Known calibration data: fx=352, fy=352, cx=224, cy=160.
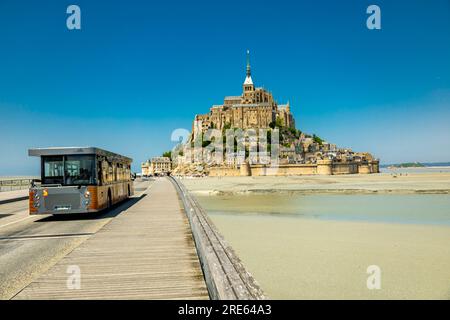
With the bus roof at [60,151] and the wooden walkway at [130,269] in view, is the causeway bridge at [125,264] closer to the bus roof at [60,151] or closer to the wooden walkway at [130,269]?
the wooden walkway at [130,269]

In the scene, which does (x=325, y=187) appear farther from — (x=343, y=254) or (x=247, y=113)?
(x=247, y=113)

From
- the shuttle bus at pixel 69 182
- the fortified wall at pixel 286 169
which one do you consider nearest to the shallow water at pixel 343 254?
the shuttle bus at pixel 69 182

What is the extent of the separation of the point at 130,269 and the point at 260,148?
132693mm

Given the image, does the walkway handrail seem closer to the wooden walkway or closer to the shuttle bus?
the wooden walkway

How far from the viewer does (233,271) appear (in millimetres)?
4078

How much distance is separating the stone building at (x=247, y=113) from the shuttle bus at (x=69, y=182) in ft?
446

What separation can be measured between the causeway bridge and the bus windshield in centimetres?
246

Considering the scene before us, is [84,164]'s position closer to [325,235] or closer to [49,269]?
[49,269]

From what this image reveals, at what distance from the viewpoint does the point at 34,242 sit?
9141mm

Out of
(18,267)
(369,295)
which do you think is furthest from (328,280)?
(18,267)

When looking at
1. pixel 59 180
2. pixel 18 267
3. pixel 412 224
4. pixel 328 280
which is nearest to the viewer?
pixel 18 267

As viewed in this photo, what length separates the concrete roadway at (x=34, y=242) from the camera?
20.2 ft
